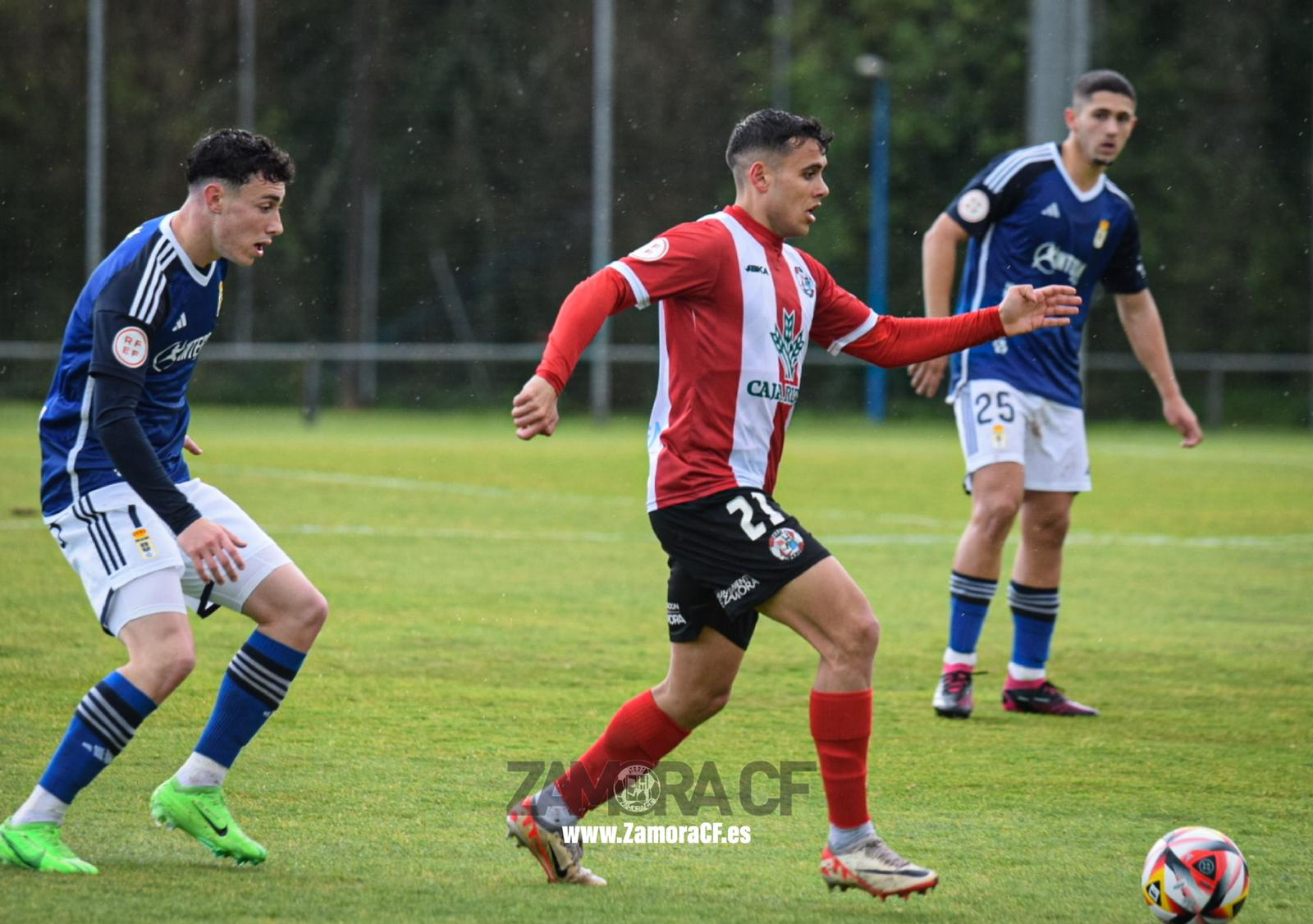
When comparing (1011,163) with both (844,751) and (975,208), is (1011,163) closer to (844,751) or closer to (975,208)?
(975,208)

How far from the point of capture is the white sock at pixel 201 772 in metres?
4.59

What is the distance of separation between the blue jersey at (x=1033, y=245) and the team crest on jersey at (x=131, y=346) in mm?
3646

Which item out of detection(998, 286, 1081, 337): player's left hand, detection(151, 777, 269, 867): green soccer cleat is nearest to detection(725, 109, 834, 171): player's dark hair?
detection(998, 286, 1081, 337): player's left hand

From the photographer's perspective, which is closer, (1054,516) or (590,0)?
(1054,516)

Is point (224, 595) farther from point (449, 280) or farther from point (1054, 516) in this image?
point (449, 280)

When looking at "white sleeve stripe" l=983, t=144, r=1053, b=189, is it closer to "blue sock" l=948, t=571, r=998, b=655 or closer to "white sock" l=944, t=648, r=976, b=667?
"blue sock" l=948, t=571, r=998, b=655

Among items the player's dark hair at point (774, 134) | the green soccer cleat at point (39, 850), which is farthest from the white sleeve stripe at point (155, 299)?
the player's dark hair at point (774, 134)

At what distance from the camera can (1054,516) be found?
23.6 feet

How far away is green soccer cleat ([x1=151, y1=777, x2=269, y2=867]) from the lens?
14.8 feet

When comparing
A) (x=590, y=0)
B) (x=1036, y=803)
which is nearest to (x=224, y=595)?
(x=1036, y=803)

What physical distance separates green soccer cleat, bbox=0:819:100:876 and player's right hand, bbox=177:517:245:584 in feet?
2.42

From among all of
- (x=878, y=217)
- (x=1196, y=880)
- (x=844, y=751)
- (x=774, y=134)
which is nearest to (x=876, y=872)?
(x=844, y=751)

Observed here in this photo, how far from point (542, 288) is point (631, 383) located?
268 cm

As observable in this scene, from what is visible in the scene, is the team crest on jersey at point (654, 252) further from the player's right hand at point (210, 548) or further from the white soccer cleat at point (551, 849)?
the white soccer cleat at point (551, 849)
